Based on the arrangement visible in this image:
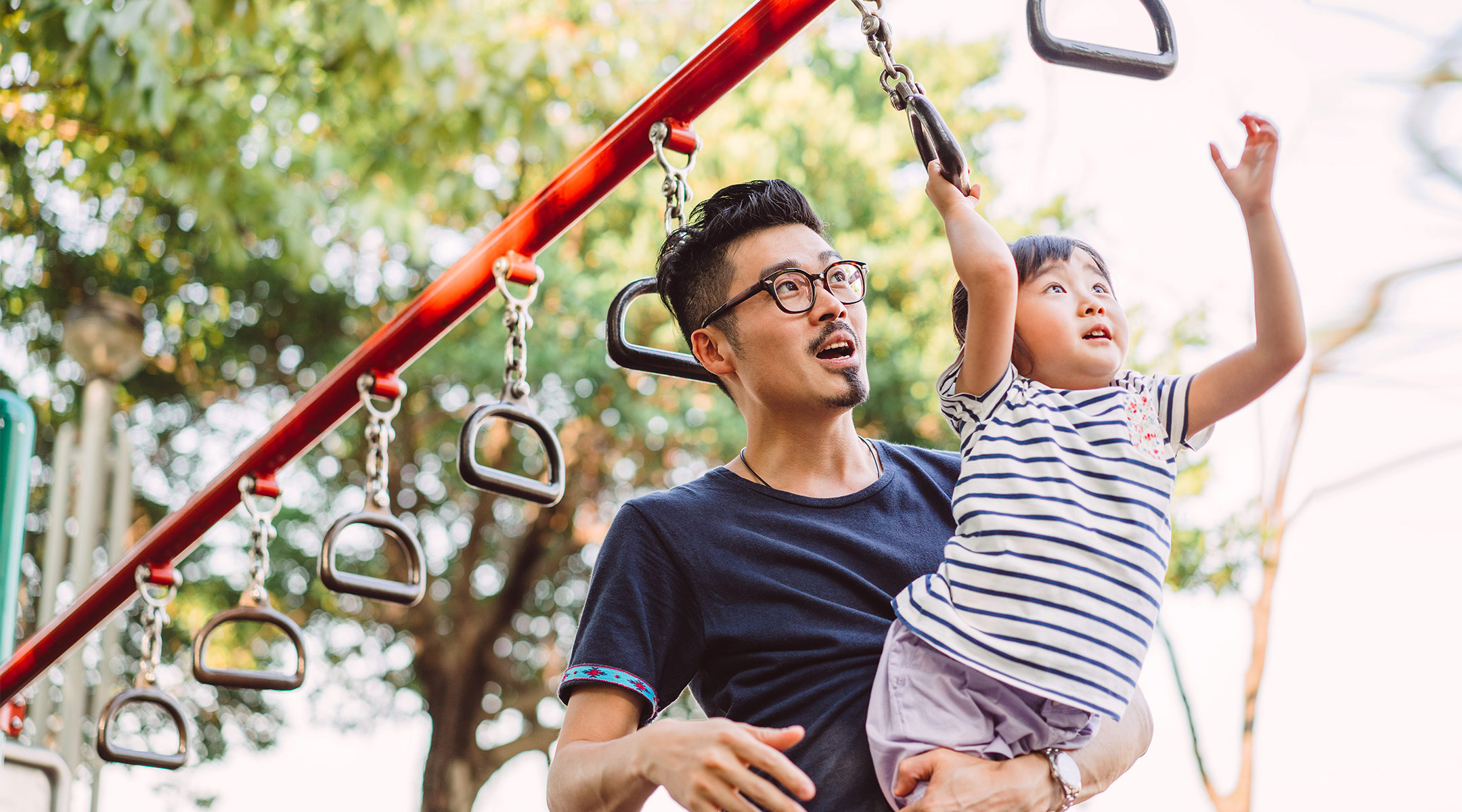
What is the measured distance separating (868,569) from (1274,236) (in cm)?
54

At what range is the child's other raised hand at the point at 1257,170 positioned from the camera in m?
1.09

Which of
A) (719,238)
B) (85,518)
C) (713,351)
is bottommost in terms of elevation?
(713,351)

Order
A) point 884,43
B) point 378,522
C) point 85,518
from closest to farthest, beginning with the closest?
point 884,43
point 378,522
point 85,518

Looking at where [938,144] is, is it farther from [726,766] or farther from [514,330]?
[514,330]

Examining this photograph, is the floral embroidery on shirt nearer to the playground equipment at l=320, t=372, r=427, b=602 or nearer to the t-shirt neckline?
the t-shirt neckline

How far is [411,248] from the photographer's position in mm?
4758

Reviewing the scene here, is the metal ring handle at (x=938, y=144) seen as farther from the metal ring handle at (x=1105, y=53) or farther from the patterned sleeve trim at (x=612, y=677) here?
the patterned sleeve trim at (x=612, y=677)

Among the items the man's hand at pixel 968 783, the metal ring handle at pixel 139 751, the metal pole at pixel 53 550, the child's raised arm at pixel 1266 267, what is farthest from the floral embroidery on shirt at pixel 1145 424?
the metal pole at pixel 53 550

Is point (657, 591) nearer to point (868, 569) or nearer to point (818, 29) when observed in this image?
point (868, 569)

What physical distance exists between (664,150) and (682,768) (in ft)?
2.52

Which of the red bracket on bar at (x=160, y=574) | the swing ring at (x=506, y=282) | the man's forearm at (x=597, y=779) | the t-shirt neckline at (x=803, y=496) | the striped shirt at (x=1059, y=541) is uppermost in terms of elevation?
the swing ring at (x=506, y=282)

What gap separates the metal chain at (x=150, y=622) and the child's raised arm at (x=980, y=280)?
1655 millimetres

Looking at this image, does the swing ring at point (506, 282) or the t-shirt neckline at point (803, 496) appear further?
the swing ring at point (506, 282)

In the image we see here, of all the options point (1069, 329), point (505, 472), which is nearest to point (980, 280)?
point (1069, 329)
